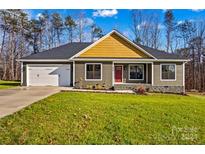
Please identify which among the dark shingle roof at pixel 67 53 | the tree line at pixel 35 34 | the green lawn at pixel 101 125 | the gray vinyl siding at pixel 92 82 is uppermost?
the tree line at pixel 35 34

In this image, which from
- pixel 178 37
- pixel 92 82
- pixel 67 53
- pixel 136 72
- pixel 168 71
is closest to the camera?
pixel 92 82

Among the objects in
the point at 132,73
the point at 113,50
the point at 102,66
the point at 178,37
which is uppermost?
the point at 178,37

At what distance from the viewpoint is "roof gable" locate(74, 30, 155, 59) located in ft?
68.1

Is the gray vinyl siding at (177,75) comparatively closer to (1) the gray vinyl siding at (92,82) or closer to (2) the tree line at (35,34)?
(1) the gray vinyl siding at (92,82)

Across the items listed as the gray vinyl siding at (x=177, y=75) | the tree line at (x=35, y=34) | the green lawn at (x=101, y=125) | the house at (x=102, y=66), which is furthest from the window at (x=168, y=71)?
the green lawn at (x=101, y=125)

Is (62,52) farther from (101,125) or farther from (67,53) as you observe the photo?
(101,125)

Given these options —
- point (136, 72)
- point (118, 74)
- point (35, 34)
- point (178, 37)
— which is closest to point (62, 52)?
point (35, 34)

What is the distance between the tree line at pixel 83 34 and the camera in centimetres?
2197

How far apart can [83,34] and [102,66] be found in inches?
276

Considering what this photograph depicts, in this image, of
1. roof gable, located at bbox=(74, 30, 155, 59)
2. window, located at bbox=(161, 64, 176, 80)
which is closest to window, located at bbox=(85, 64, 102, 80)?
roof gable, located at bbox=(74, 30, 155, 59)

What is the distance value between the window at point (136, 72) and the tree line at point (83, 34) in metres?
3.47

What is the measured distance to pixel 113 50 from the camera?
68.4ft
